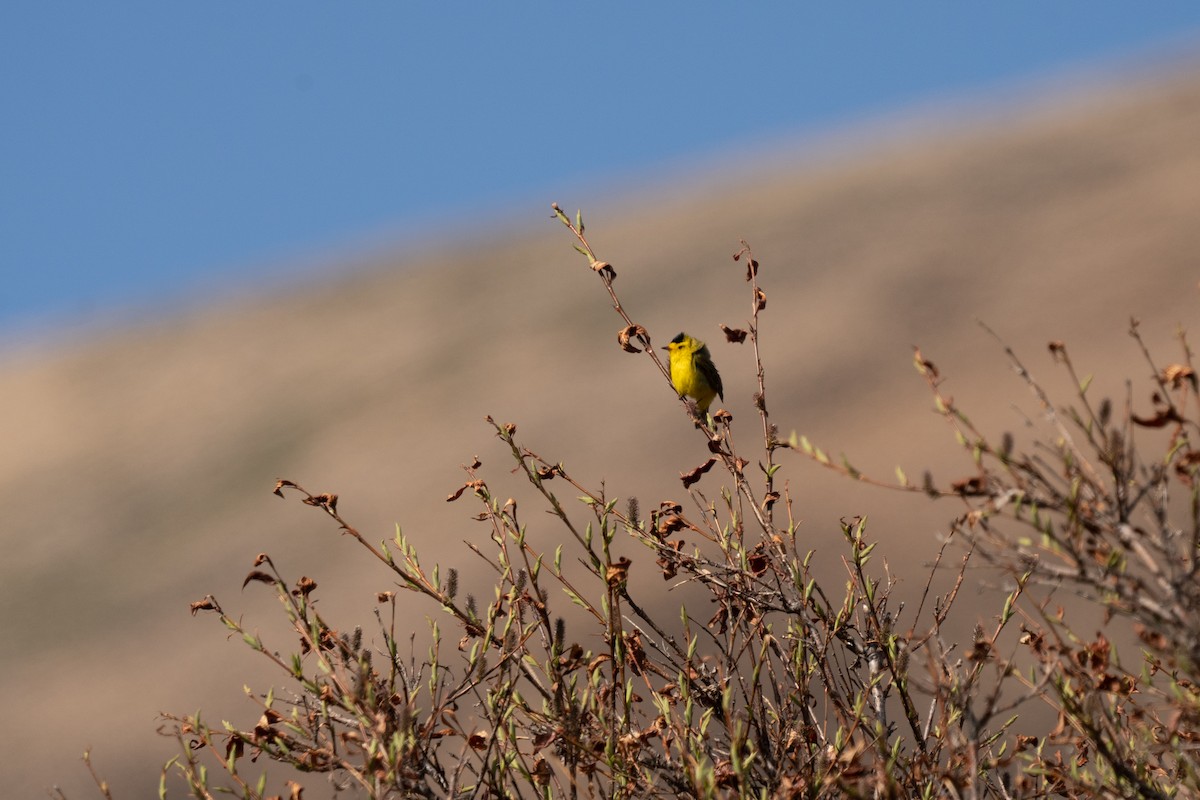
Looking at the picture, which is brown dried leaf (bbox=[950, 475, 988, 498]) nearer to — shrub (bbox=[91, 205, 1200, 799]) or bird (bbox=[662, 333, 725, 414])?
shrub (bbox=[91, 205, 1200, 799])

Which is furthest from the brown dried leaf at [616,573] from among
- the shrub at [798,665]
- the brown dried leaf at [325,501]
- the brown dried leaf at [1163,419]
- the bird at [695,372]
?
the bird at [695,372]

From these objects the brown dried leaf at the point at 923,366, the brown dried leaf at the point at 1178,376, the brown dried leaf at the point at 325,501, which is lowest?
the brown dried leaf at the point at 1178,376

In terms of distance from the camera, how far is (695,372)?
7.83 metres

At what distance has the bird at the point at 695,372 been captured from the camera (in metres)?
7.76

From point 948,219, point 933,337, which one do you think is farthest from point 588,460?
point 948,219

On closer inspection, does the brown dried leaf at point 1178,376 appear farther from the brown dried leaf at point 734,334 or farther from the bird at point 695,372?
the bird at point 695,372

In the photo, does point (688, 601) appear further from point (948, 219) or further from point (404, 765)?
point (948, 219)

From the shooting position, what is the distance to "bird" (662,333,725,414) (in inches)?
305

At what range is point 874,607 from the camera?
392 cm

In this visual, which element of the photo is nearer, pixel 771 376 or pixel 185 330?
pixel 771 376

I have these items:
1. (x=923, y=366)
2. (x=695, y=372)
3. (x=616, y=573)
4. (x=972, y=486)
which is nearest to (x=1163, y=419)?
(x=972, y=486)

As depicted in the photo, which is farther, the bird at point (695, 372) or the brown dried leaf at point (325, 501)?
the bird at point (695, 372)

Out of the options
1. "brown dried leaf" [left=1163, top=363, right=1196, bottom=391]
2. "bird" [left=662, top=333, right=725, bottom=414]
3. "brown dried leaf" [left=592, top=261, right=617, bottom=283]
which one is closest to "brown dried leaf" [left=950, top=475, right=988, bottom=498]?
"brown dried leaf" [left=1163, top=363, right=1196, bottom=391]

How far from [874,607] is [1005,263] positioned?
5300cm
